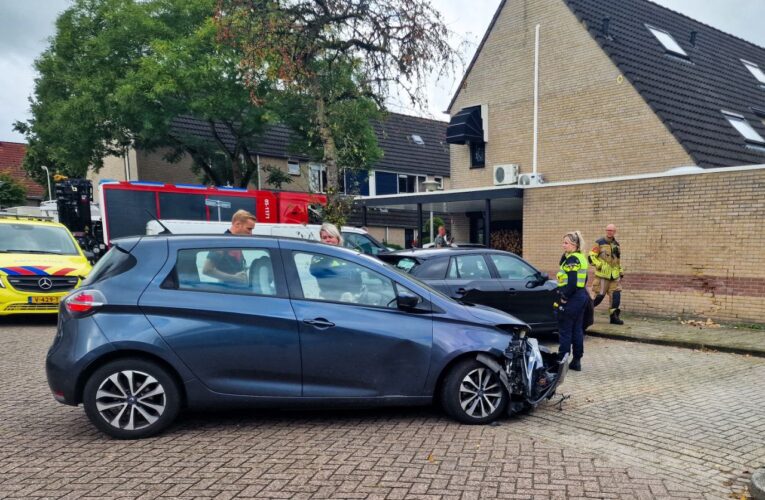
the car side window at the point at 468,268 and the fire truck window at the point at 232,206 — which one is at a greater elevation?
the fire truck window at the point at 232,206

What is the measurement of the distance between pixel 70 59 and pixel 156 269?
17081 millimetres

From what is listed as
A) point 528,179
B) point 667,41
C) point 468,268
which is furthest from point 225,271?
point 667,41

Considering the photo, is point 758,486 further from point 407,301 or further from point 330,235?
point 330,235

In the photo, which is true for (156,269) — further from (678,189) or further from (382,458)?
(678,189)

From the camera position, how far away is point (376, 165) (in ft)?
91.7

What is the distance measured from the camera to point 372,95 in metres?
11.3

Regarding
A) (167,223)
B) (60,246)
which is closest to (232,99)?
(167,223)

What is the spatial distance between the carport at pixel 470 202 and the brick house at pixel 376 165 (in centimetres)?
544

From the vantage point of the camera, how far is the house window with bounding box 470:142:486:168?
17005mm

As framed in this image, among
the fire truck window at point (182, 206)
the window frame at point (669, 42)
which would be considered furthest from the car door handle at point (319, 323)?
the window frame at point (669, 42)

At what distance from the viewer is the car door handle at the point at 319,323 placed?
4.04 metres

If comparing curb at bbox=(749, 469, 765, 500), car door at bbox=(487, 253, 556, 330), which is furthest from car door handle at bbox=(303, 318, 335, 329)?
car door at bbox=(487, 253, 556, 330)

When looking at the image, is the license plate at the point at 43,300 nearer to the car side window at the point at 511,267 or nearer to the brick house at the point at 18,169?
the car side window at the point at 511,267

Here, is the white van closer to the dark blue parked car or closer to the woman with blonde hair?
the woman with blonde hair
